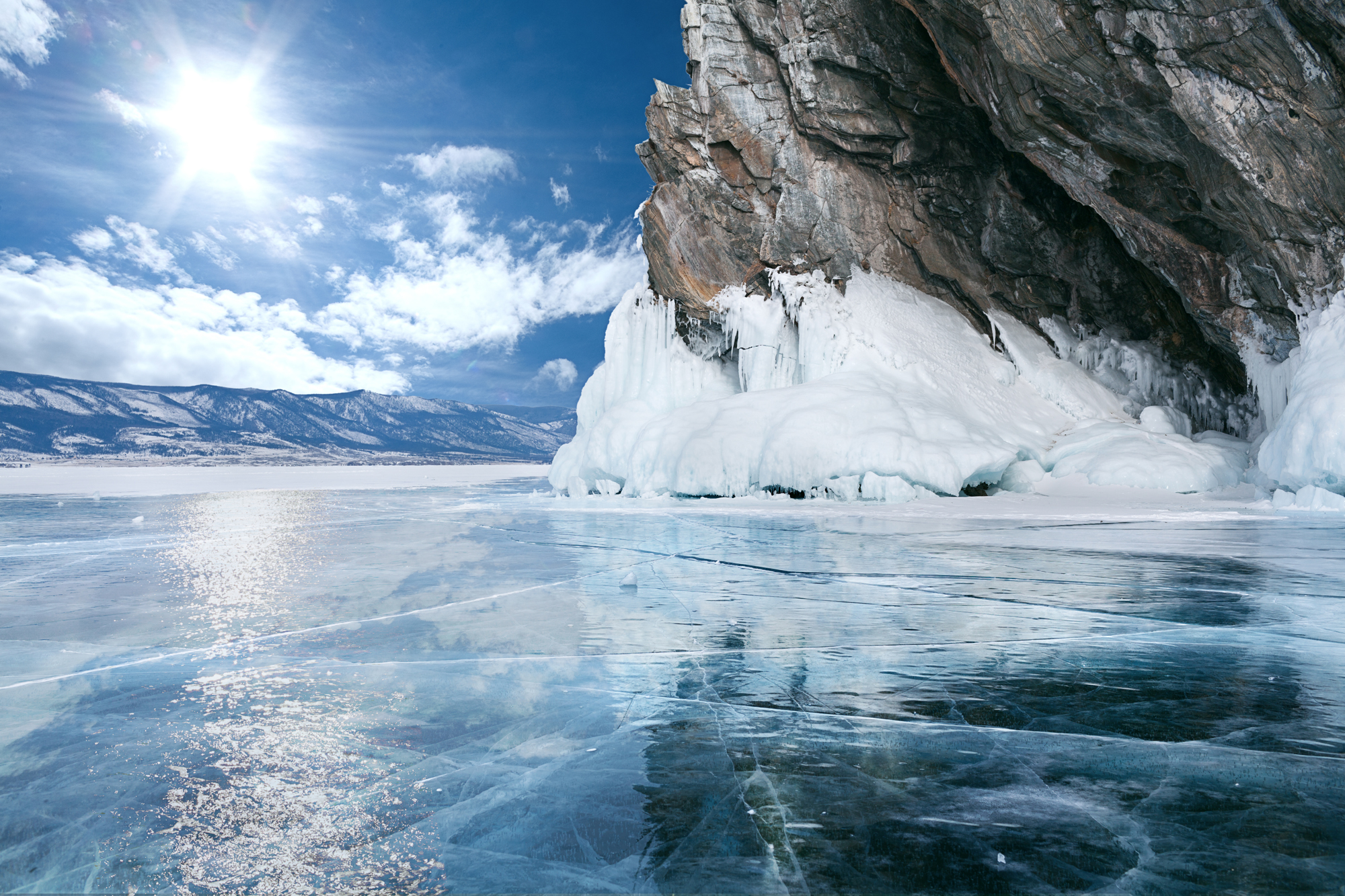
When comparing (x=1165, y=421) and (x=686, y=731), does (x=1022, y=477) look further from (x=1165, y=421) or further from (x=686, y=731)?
(x=686, y=731)

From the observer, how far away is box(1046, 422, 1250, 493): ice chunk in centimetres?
1633

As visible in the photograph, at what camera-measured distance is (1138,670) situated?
4.08 m

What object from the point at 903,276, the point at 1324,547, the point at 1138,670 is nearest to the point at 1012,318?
the point at 903,276

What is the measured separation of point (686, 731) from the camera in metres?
3.28

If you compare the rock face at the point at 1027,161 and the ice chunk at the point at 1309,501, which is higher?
the rock face at the point at 1027,161

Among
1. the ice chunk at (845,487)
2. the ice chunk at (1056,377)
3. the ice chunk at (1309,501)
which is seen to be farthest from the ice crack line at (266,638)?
the ice chunk at (1056,377)

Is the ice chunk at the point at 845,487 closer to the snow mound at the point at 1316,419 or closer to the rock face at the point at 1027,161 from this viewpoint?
the snow mound at the point at 1316,419

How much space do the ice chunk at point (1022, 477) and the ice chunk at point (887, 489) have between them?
3.29 meters

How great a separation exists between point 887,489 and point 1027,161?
11.6 meters

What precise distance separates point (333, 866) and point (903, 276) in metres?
23.3

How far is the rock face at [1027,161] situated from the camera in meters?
12.6

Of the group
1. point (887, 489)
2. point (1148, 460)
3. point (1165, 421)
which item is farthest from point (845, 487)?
point (1165, 421)

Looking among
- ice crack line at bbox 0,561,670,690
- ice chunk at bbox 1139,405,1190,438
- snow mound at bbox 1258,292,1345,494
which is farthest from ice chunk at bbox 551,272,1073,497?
ice crack line at bbox 0,561,670,690

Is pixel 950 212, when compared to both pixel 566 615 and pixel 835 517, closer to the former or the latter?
pixel 835 517
